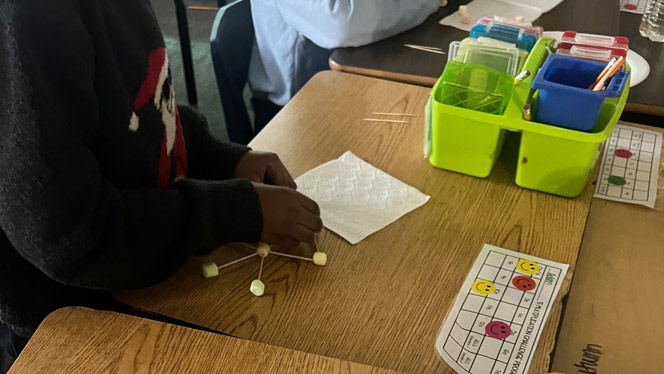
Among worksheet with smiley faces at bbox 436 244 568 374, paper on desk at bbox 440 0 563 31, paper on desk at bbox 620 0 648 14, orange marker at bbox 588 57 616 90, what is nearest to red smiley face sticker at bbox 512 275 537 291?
worksheet with smiley faces at bbox 436 244 568 374

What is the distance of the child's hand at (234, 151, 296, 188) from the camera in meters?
0.96

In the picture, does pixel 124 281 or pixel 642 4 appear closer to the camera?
pixel 124 281

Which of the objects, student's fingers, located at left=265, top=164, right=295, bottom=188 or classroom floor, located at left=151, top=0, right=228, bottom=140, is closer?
student's fingers, located at left=265, top=164, right=295, bottom=188

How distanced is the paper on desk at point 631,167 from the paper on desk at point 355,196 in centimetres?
30

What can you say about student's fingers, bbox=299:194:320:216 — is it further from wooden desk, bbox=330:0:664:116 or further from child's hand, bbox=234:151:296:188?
wooden desk, bbox=330:0:664:116

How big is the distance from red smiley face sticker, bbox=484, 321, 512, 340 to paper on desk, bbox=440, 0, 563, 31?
93 centimetres

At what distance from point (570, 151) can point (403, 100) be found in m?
0.36

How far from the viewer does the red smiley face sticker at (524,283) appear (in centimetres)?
81

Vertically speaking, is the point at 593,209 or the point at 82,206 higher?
the point at 82,206

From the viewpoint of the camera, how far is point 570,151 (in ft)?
3.05

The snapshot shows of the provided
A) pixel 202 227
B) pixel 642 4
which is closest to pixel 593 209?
pixel 202 227

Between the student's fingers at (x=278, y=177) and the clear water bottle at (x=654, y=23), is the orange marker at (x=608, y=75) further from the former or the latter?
the clear water bottle at (x=654, y=23)

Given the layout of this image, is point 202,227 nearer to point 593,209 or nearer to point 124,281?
point 124,281

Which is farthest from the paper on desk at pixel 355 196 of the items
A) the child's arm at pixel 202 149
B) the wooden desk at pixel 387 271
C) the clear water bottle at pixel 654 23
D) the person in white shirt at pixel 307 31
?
the clear water bottle at pixel 654 23
